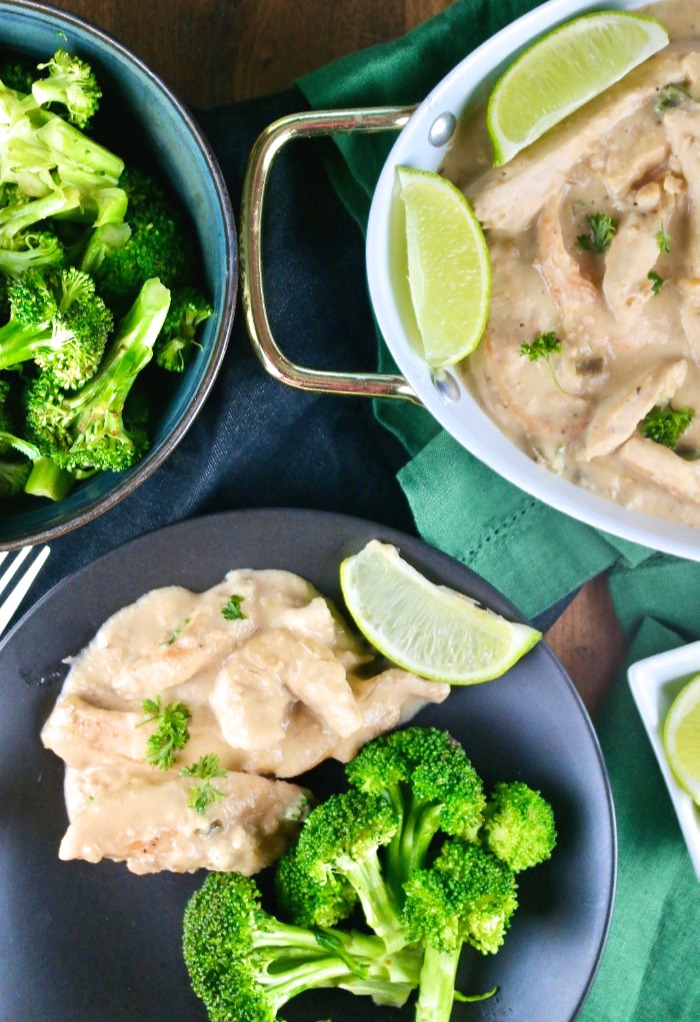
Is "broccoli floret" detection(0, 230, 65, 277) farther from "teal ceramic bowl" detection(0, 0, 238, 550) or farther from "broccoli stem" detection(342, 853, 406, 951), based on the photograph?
"broccoli stem" detection(342, 853, 406, 951)

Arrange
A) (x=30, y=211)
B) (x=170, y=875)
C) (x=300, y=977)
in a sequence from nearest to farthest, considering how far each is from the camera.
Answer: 1. (x=30, y=211)
2. (x=300, y=977)
3. (x=170, y=875)

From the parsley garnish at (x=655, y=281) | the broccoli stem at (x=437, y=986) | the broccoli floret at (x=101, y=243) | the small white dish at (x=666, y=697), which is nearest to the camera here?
the broccoli floret at (x=101, y=243)

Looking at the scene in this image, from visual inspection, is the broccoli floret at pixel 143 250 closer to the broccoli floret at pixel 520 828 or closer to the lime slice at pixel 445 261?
the lime slice at pixel 445 261

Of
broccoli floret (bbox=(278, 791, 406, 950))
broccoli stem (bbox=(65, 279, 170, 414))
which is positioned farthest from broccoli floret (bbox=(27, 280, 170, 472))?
broccoli floret (bbox=(278, 791, 406, 950))

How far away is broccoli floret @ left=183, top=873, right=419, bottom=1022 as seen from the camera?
1.95 m

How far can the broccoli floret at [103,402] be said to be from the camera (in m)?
1.68

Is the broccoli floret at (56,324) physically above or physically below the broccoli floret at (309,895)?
above

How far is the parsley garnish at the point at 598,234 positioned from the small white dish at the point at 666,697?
2.64ft

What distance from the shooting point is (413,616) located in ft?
6.79

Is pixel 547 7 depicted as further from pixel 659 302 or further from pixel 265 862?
pixel 265 862

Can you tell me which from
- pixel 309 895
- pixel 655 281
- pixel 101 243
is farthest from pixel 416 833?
pixel 101 243

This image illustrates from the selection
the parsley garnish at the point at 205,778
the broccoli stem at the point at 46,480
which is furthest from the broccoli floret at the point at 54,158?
the parsley garnish at the point at 205,778

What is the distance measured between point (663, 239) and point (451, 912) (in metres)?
1.28

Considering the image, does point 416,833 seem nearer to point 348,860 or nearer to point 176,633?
point 348,860
